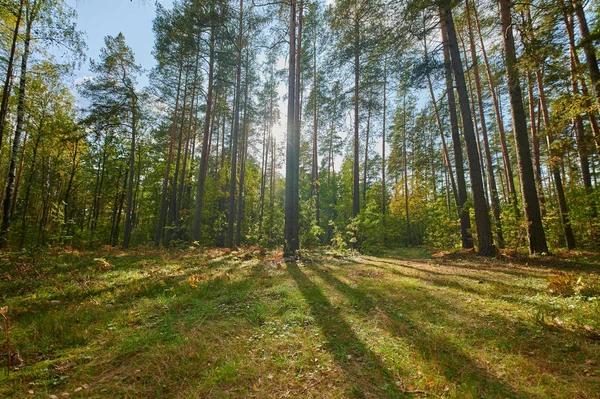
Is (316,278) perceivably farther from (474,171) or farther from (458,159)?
(458,159)

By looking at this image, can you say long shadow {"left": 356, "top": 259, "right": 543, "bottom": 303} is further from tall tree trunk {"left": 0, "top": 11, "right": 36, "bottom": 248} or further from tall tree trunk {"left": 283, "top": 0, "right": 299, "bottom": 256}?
tall tree trunk {"left": 0, "top": 11, "right": 36, "bottom": 248}

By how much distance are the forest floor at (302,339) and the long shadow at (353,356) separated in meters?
0.01

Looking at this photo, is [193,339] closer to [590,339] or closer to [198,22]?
[590,339]

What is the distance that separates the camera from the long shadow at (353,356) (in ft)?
6.79

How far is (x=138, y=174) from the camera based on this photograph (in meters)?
21.8

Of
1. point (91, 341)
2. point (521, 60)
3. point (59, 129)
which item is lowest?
point (91, 341)

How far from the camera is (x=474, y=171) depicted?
8.41 meters

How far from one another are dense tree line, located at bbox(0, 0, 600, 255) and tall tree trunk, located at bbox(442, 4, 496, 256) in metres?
0.06

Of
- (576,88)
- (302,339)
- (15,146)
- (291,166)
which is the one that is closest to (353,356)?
(302,339)

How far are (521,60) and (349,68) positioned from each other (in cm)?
983

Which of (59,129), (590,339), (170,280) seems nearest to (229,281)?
(170,280)

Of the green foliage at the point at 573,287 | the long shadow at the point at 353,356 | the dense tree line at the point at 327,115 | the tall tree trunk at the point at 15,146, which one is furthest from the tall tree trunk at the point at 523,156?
the tall tree trunk at the point at 15,146

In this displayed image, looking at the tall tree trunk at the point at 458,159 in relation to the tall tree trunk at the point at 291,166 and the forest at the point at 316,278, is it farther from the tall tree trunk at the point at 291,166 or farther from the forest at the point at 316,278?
the tall tree trunk at the point at 291,166

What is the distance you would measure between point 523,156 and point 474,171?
1.33 metres
